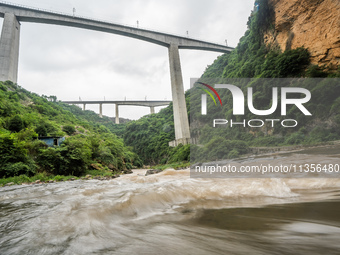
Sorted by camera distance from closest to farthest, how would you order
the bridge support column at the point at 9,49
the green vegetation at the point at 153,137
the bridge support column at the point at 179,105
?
the bridge support column at the point at 9,49
the bridge support column at the point at 179,105
the green vegetation at the point at 153,137

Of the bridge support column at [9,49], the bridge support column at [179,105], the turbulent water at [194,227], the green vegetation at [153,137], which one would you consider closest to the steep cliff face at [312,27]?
the bridge support column at [179,105]

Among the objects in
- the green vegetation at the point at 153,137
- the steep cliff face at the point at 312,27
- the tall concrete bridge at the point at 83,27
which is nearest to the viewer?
the steep cliff face at the point at 312,27

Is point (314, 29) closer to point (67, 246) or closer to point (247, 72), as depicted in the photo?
point (247, 72)

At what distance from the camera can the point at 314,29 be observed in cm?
1967

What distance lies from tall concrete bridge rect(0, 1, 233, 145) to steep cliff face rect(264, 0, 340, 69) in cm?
1458

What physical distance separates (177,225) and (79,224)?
3.29ft

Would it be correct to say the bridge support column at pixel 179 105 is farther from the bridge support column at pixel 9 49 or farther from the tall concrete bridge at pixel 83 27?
the bridge support column at pixel 9 49

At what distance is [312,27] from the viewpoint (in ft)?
65.3

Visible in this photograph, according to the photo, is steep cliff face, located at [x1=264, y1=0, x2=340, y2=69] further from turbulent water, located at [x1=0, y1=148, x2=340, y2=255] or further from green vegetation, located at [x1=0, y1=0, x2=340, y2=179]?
turbulent water, located at [x1=0, y1=148, x2=340, y2=255]

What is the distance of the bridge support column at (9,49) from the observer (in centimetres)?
2489

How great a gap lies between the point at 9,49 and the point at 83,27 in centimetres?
1054

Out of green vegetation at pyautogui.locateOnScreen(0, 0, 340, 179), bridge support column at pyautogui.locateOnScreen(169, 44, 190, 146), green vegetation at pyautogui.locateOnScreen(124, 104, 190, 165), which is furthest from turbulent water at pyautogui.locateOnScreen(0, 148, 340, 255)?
green vegetation at pyautogui.locateOnScreen(124, 104, 190, 165)

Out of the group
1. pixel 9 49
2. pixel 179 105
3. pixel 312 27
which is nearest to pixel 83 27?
pixel 9 49

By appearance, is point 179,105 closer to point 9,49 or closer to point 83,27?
point 83,27
